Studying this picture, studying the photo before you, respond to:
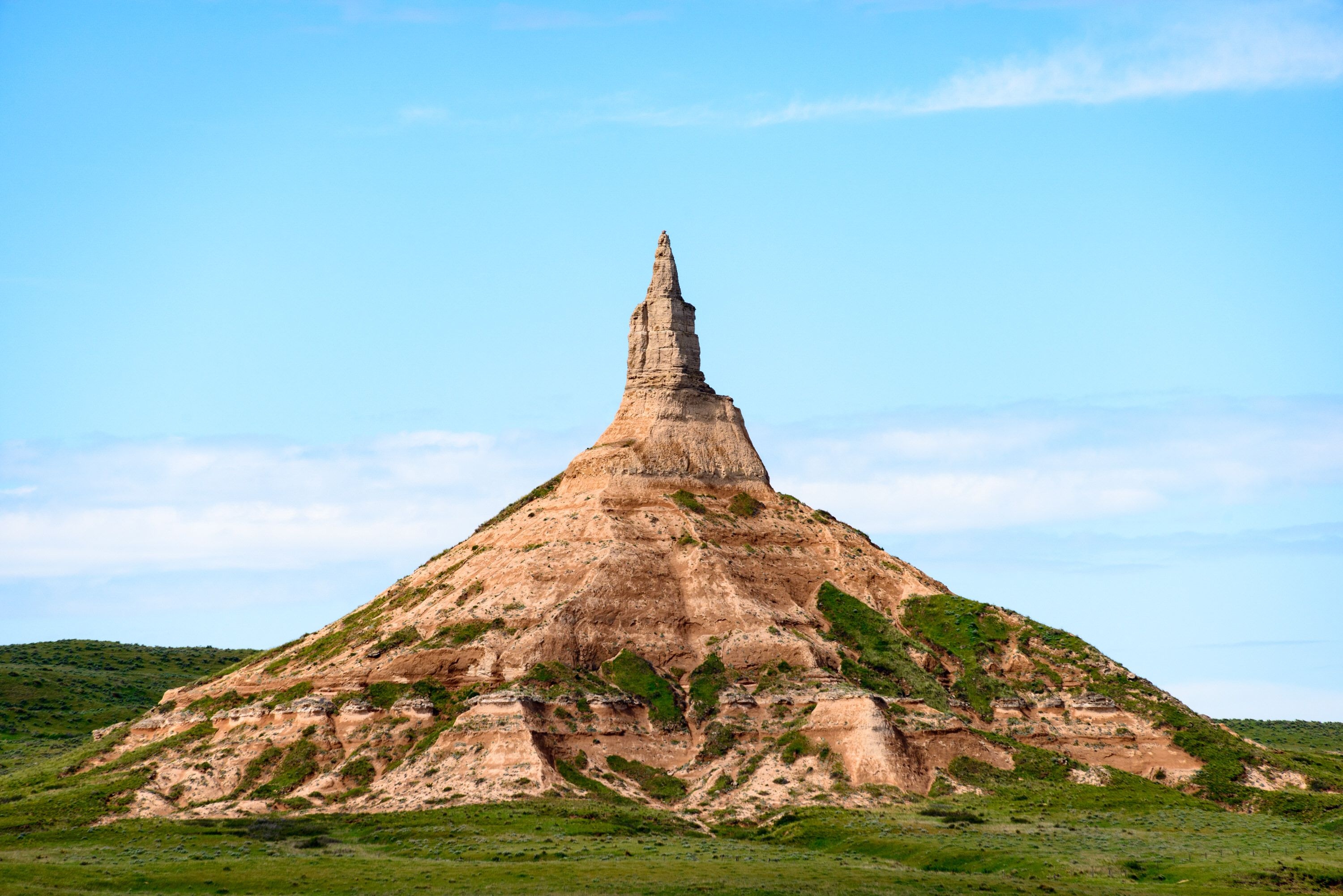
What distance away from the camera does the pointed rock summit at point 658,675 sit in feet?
354

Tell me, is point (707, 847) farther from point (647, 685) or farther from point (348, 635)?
point (348, 635)

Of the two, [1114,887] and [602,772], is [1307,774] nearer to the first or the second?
[1114,887]

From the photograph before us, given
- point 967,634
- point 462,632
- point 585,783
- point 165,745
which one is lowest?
point 585,783

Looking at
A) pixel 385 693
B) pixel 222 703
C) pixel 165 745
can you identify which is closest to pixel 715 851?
pixel 385 693

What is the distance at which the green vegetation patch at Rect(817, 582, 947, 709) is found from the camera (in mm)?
118062

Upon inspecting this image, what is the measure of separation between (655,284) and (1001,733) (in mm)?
47543

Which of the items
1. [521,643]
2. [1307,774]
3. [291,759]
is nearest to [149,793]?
[291,759]

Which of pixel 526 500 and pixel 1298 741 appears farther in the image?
pixel 1298 741

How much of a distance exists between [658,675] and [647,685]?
2.21 meters

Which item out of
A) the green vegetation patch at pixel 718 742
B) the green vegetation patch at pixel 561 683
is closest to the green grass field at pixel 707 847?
the green vegetation patch at pixel 718 742

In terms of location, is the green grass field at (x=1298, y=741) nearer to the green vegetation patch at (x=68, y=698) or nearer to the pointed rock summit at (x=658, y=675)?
the pointed rock summit at (x=658, y=675)

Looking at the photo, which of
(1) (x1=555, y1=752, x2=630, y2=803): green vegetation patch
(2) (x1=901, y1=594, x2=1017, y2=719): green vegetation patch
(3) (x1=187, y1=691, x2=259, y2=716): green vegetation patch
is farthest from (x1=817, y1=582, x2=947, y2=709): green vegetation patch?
(3) (x1=187, y1=691, x2=259, y2=716): green vegetation patch

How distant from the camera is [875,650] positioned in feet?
405

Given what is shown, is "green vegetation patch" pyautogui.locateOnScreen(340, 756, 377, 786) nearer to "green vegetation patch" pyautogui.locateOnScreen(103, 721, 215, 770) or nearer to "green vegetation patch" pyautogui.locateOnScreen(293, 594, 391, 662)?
Result: "green vegetation patch" pyautogui.locateOnScreen(103, 721, 215, 770)
